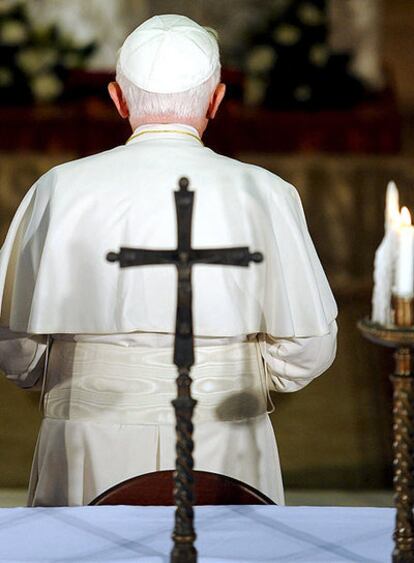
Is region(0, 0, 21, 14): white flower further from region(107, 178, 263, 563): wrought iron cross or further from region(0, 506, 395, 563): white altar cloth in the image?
region(107, 178, 263, 563): wrought iron cross

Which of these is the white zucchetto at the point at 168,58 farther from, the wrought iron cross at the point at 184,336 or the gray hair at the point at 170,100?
the wrought iron cross at the point at 184,336

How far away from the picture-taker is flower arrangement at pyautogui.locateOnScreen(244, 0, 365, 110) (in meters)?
11.3

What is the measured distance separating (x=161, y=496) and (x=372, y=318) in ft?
2.79

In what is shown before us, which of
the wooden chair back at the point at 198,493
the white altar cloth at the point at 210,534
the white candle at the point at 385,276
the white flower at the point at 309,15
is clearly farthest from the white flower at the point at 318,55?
the white candle at the point at 385,276

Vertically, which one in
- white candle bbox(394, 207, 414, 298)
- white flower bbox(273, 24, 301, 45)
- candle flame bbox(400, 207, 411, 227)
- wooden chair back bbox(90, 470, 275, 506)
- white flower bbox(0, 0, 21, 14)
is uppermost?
white flower bbox(0, 0, 21, 14)

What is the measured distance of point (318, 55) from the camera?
11.4 m

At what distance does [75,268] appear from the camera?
3674mm

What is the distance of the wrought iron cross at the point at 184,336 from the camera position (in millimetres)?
2186

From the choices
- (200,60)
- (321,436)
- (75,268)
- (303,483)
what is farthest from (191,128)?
(321,436)

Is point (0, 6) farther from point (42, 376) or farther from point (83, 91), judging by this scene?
point (42, 376)

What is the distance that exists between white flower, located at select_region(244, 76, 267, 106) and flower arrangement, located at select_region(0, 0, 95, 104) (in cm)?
140

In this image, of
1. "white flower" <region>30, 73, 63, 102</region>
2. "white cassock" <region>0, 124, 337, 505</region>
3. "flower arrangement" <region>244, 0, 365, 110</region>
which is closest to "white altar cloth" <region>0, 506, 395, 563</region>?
"white cassock" <region>0, 124, 337, 505</region>

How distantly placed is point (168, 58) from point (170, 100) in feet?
0.34

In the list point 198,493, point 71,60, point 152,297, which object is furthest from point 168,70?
point 71,60
